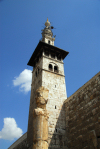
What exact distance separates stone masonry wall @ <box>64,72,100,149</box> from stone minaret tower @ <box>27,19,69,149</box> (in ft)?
Result: 3.32

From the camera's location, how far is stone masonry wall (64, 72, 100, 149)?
10.2 m

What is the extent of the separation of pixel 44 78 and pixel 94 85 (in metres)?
6.76

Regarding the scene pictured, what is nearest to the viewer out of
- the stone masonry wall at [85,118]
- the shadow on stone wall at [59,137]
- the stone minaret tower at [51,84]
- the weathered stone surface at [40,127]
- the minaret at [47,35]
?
the weathered stone surface at [40,127]

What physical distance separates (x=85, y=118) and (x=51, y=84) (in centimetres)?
652

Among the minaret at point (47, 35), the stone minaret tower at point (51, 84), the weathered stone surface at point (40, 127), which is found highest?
the minaret at point (47, 35)

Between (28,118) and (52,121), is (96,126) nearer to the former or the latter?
(52,121)

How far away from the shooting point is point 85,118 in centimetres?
1137

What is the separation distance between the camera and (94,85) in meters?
11.7

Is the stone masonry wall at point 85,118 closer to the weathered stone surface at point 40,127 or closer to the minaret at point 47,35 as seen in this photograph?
the weathered stone surface at point 40,127

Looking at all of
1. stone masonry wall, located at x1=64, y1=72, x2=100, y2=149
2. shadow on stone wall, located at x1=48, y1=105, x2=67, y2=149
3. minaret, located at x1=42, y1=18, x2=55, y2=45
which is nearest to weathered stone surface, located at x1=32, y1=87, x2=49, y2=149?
stone masonry wall, located at x1=64, y1=72, x2=100, y2=149

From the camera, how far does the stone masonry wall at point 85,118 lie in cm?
1019

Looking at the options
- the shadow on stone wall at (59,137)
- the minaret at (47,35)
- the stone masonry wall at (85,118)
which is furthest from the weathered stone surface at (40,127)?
the minaret at (47,35)

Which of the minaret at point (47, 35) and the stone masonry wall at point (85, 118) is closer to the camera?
the stone masonry wall at point (85, 118)

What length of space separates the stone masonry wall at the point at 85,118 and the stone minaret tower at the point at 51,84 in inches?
39.9
